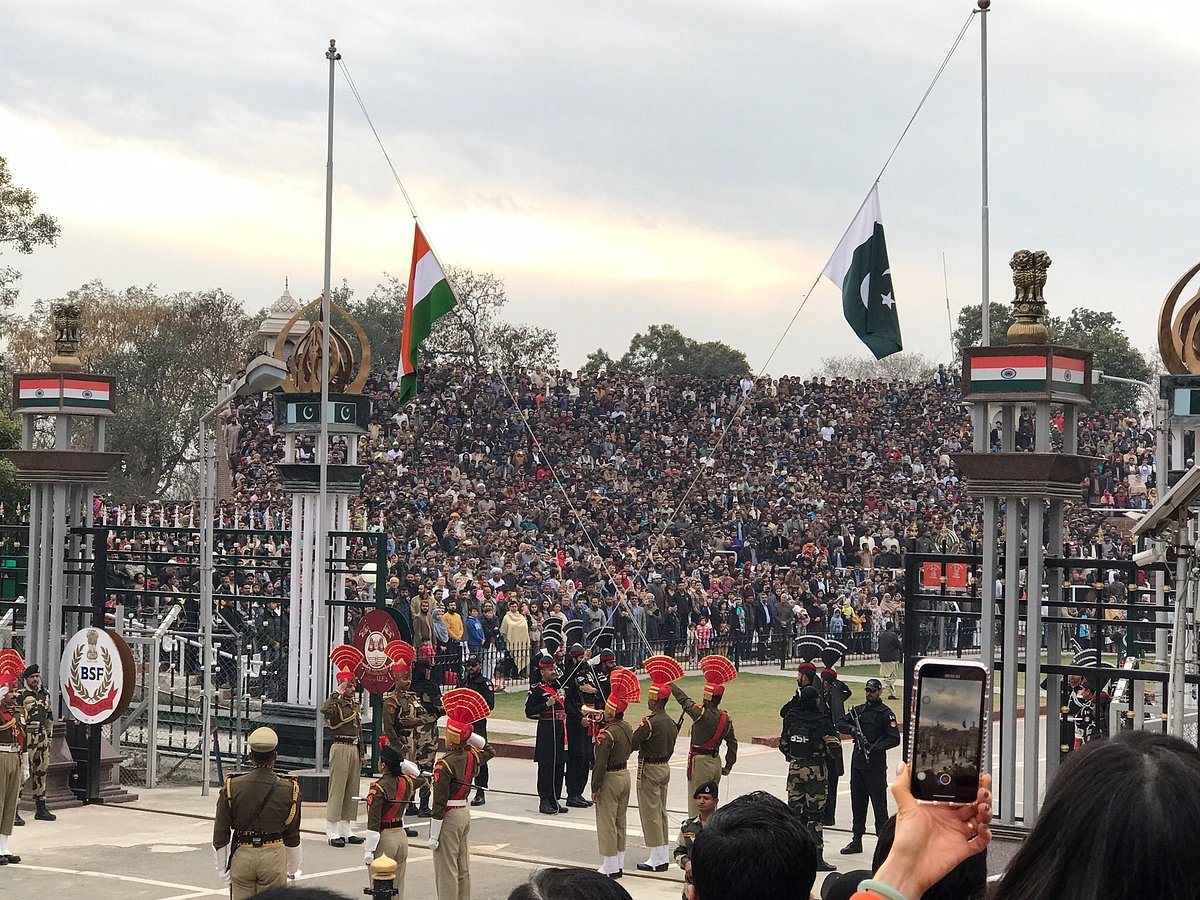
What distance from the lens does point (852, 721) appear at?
47.0 feet

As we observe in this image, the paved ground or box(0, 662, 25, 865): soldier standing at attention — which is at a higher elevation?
box(0, 662, 25, 865): soldier standing at attention

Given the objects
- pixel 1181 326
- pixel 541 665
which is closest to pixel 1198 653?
pixel 1181 326

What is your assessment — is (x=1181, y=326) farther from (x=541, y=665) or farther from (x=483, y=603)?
(x=483, y=603)

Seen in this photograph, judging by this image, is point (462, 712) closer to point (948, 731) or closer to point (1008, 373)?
point (1008, 373)

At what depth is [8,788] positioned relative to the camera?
1366 centimetres

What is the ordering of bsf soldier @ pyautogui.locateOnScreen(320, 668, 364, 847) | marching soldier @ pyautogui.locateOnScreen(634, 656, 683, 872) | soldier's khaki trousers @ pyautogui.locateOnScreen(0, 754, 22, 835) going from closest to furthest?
1. marching soldier @ pyautogui.locateOnScreen(634, 656, 683, 872)
2. soldier's khaki trousers @ pyautogui.locateOnScreen(0, 754, 22, 835)
3. bsf soldier @ pyautogui.locateOnScreen(320, 668, 364, 847)

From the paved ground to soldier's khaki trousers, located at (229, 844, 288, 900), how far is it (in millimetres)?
1996

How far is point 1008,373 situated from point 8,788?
→ 29.3ft

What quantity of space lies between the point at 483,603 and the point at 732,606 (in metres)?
5.89

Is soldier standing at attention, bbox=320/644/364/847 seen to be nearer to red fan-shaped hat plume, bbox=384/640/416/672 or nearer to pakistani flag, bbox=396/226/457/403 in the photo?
red fan-shaped hat plume, bbox=384/640/416/672

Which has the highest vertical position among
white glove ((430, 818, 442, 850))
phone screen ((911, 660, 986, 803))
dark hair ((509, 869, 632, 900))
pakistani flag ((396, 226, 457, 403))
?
pakistani flag ((396, 226, 457, 403))

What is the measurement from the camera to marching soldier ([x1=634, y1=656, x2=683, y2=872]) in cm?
1342

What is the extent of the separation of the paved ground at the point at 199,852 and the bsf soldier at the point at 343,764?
24 cm

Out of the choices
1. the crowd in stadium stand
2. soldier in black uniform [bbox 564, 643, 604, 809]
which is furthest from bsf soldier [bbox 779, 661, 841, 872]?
the crowd in stadium stand
